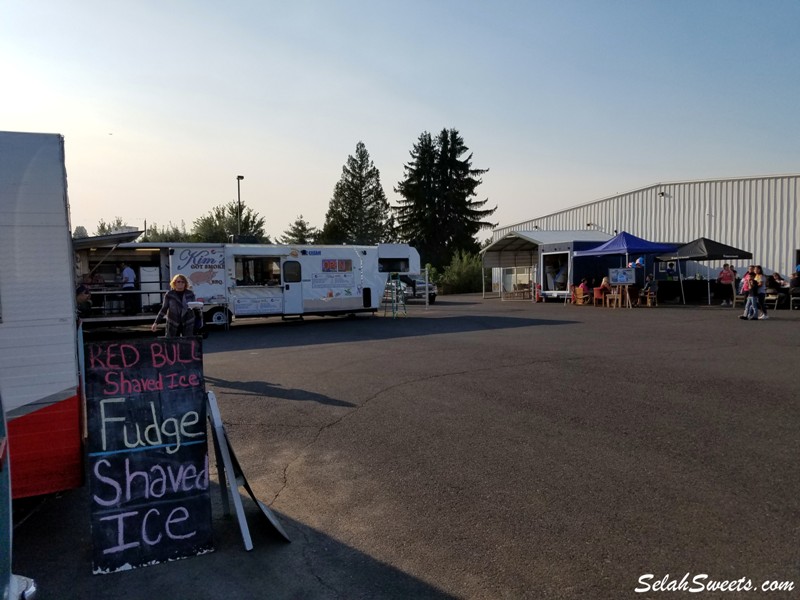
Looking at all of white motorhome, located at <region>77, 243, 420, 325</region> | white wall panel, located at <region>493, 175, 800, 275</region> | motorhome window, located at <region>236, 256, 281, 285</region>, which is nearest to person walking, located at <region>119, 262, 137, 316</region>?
white motorhome, located at <region>77, 243, 420, 325</region>

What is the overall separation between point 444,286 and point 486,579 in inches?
1695

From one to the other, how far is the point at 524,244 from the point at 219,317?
20.1m

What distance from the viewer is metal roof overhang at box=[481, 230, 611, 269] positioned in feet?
101

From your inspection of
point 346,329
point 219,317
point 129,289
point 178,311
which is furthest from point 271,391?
point 129,289

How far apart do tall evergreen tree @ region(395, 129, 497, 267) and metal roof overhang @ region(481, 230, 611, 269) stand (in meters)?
31.3

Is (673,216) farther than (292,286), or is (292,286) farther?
(673,216)

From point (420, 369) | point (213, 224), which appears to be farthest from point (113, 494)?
point (213, 224)

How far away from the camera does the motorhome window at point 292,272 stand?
67.1 ft

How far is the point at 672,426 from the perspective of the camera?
20.9 ft

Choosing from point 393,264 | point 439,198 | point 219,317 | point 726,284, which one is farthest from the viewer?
point 439,198

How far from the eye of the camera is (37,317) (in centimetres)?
440

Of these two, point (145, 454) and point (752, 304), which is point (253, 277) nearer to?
point (752, 304)

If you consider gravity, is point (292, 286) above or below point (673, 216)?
below

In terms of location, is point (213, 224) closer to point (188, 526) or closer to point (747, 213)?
point (747, 213)
